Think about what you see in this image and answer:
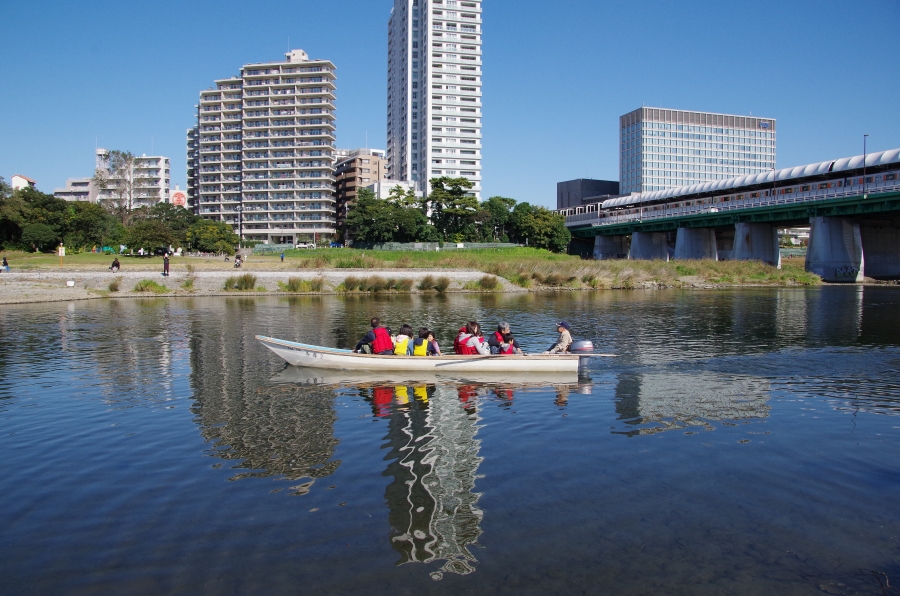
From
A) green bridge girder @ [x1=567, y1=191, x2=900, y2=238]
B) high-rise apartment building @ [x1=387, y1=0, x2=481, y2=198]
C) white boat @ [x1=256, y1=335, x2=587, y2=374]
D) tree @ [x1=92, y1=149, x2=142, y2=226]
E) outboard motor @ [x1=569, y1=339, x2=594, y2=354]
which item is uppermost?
high-rise apartment building @ [x1=387, y1=0, x2=481, y2=198]

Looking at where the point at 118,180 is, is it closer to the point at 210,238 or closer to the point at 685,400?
the point at 210,238

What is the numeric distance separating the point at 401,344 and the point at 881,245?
88258mm

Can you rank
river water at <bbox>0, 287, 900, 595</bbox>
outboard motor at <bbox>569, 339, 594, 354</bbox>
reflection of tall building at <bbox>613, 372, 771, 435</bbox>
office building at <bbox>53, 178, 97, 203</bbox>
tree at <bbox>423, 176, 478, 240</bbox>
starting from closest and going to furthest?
1. river water at <bbox>0, 287, 900, 595</bbox>
2. reflection of tall building at <bbox>613, 372, 771, 435</bbox>
3. outboard motor at <bbox>569, 339, 594, 354</bbox>
4. tree at <bbox>423, 176, 478, 240</bbox>
5. office building at <bbox>53, 178, 97, 203</bbox>

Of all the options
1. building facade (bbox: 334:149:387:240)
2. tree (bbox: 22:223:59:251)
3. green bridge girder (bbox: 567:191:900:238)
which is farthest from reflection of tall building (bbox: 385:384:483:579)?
building facade (bbox: 334:149:387:240)

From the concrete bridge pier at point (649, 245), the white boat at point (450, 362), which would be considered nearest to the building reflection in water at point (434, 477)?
the white boat at point (450, 362)

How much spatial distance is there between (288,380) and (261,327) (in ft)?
47.4

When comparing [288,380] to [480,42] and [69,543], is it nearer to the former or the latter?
[69,543]

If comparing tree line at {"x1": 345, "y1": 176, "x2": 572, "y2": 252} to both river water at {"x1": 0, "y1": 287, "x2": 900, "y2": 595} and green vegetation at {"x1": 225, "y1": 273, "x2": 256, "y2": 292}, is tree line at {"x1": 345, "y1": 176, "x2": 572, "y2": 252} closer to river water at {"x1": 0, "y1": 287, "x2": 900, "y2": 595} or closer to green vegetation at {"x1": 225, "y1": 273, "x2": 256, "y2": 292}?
green vegetation at {"x1": 225, "y1": 273, "x2": 256, "y2": 292}

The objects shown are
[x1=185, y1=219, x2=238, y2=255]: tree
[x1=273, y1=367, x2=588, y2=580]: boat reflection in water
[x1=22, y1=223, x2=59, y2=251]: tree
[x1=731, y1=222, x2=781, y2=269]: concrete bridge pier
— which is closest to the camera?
[x1=273, y1=367, x2=588, y2=580]: boat reflection in water

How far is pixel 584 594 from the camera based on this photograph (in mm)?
7566

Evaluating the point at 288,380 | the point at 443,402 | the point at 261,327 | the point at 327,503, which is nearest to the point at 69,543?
the point at 327,503

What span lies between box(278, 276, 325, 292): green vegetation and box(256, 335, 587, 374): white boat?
38851 mm

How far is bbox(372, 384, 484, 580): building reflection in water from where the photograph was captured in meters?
8.67

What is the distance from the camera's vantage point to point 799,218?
80938 millimetres
